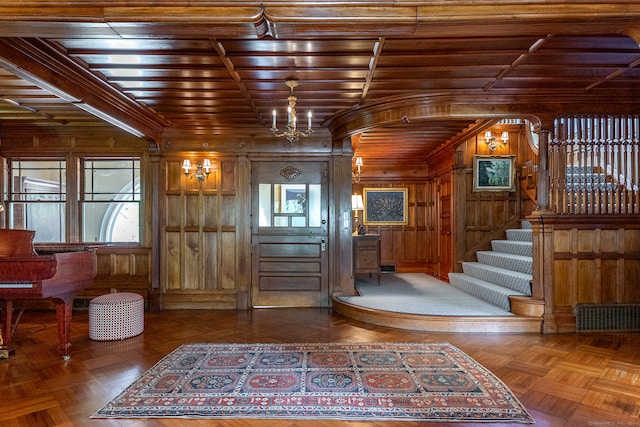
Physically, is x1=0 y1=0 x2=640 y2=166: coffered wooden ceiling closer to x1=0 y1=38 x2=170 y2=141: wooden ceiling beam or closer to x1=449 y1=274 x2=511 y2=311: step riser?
x1=0 y1=38 x2=170 y2=141: wooden ceiling beam

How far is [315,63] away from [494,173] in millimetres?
4252

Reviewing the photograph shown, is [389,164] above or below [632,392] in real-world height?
above

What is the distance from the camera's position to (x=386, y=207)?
8.06m

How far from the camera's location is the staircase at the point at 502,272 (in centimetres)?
426

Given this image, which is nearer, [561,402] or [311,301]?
[561,402]

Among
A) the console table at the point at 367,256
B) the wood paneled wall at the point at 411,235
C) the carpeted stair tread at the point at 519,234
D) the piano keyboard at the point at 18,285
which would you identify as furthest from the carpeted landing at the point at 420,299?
the piano keyboard at the point at 18,285

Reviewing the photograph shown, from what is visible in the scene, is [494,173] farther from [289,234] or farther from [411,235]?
[289,234]

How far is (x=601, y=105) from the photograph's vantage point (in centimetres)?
397

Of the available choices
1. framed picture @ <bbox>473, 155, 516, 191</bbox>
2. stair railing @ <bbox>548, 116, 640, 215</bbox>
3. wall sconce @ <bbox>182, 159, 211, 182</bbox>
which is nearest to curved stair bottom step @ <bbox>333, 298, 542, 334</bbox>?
stair railing @ <bbox>548, 116, 640, 215</bbox>

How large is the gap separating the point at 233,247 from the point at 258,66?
281 centimetres

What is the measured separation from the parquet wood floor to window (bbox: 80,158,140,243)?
4.05 ft

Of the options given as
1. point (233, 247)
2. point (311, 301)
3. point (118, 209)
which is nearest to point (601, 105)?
point (311, 301)

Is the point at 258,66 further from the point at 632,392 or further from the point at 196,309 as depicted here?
the point at 632,392

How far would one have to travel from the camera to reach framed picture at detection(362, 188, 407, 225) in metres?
8.02
